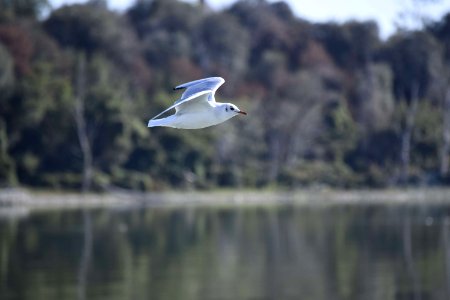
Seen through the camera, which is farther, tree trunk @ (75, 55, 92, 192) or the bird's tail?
tree trunk @ (75, 55, 92, 192)

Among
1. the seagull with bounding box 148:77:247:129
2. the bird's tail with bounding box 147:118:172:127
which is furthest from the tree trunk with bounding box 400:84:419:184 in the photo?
the bird's tail with bounding box 147:118:172:127

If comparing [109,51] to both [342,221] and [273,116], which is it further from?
[342,221]

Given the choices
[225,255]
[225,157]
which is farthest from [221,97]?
[225,255]

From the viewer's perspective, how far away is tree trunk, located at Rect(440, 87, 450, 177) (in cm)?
6488

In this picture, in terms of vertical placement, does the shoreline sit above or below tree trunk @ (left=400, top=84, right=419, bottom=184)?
below

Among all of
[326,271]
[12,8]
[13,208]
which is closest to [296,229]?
[326,271]

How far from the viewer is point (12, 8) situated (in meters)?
69.2

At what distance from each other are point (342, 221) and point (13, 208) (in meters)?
15.0

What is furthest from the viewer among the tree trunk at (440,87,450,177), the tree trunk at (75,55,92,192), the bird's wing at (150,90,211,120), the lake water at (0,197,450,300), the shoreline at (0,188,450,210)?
the tree trunk at (440,87,450,177)

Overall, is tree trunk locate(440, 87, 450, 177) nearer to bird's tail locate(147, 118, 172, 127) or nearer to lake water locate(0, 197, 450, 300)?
lake water locate(0, 197, 450, 300)

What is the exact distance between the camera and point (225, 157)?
210ft

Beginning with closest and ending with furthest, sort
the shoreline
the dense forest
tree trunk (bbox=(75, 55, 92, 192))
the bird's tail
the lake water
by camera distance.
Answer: the bird's tail, the lake water, the shoreline, tree trunk (bbox=(75, 55, 92, 192)), the dense forest

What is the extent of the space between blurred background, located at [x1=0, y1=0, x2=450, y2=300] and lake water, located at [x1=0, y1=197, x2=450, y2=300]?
0.33 ft

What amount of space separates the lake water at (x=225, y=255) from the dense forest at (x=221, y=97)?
7.49 meters
